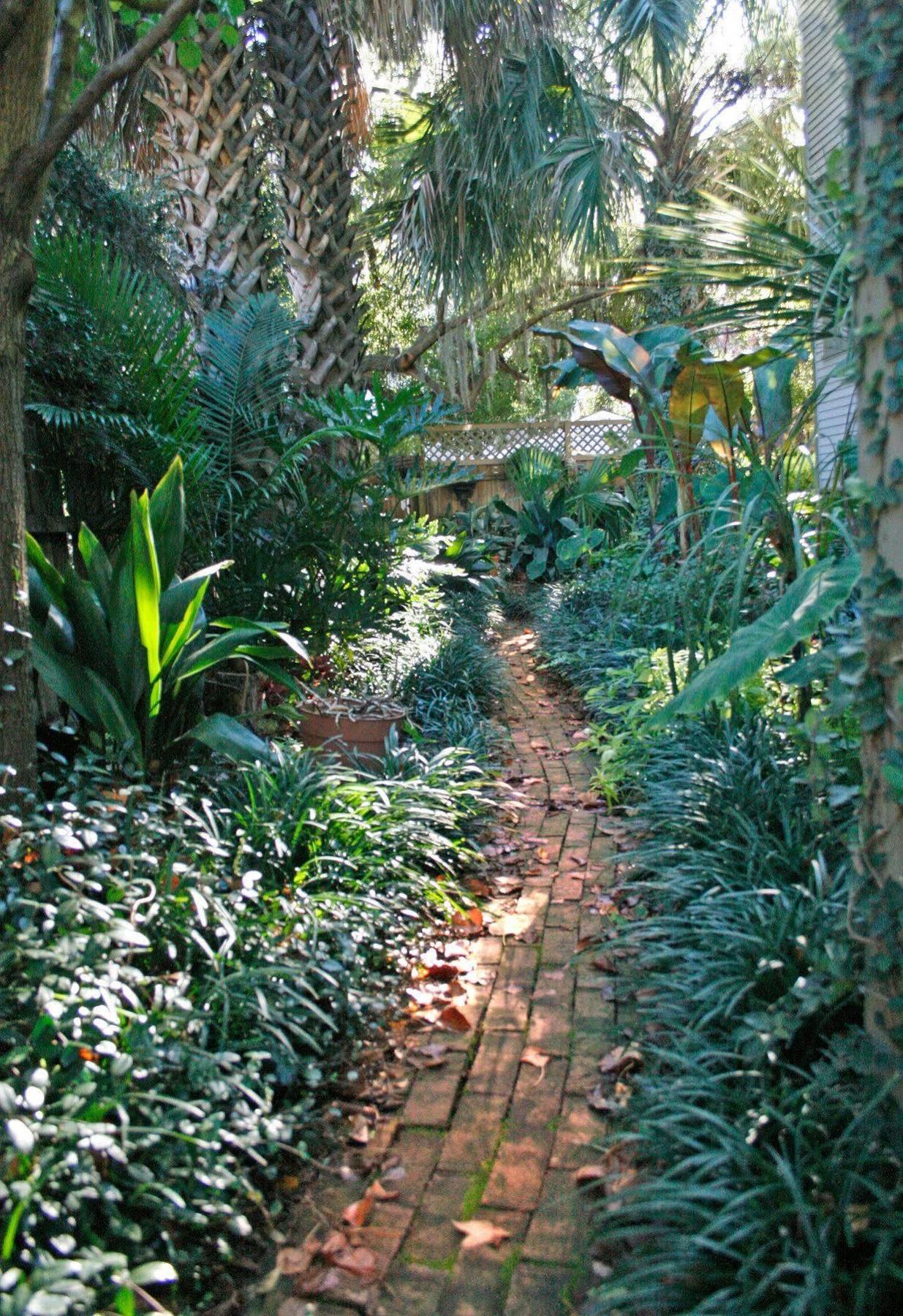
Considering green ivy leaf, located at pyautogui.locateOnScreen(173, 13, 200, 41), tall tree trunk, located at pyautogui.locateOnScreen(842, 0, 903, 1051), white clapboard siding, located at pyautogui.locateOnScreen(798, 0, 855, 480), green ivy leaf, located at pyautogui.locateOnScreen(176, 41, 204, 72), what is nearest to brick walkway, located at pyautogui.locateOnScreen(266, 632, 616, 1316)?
tall tree trunk, located at pyautogui.locateOnScreen(842, 0, 903, 1051)

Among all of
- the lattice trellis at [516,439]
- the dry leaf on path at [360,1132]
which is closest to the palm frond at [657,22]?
the lattice trellis at [516,439]

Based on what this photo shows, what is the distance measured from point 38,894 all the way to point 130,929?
0.32 meters

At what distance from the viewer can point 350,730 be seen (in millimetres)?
4109

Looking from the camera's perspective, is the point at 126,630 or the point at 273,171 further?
the point at 273,171

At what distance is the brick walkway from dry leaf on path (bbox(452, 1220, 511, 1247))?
0.01 m

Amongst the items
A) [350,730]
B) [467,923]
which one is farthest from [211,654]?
[467,923]

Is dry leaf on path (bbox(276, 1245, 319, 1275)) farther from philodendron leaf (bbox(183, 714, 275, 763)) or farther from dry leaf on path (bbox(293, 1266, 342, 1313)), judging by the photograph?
philodendron leaf (bbox(183, 714, 275, 763))

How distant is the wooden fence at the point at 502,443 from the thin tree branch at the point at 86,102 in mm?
11640

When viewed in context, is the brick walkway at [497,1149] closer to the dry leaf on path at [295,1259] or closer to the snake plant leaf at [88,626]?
the dry leaf on path at [295,1259]

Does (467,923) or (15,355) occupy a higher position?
(15,355)

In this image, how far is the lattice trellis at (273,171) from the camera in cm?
561

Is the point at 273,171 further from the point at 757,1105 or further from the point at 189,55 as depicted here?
the point at 757,1105

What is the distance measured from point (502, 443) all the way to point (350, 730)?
11.7 m

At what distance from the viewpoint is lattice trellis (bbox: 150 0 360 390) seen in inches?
221
